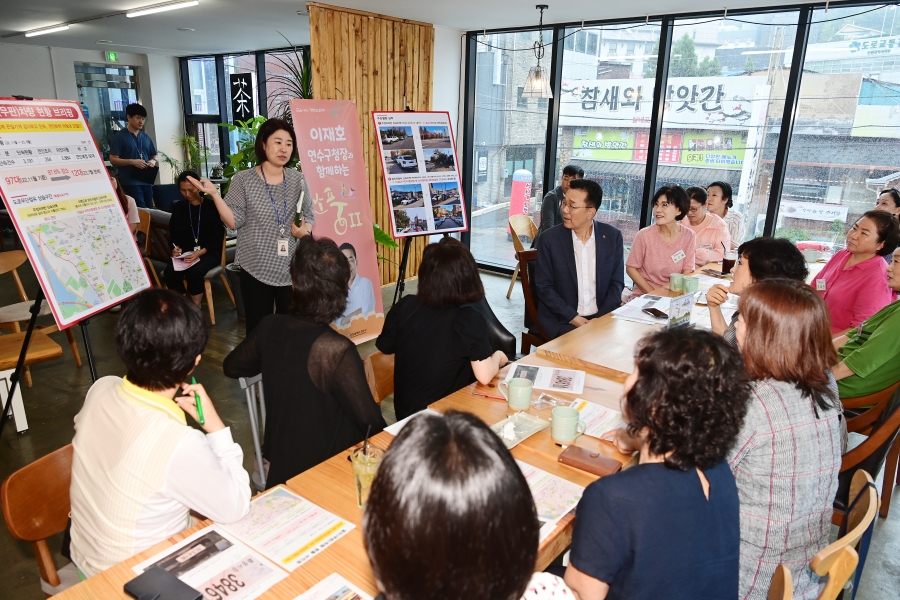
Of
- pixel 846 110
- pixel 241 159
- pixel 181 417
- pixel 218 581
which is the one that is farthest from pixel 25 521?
pixel 846 110

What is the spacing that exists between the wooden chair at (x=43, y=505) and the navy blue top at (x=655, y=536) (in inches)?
54.7

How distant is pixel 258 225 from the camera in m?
3.55

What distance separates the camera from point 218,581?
1250mm

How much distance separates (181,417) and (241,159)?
4.47m

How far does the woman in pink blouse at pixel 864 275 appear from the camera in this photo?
3.12m

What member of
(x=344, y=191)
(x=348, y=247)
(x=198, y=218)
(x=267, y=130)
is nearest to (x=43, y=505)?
(x=267, y=130)

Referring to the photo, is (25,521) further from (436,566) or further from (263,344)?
(436,566)

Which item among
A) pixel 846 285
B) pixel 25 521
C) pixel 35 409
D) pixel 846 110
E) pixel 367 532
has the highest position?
pixel 846 110

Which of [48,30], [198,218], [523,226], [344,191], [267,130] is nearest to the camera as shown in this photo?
[267,130]

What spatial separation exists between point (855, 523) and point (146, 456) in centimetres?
175

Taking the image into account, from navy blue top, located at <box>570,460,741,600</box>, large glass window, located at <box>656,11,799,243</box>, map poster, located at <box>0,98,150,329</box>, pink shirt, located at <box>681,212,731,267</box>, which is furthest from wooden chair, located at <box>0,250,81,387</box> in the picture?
large glass window, located at <box>656,11,799,243</box>

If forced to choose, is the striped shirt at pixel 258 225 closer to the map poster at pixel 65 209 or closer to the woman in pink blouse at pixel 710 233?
the map poster at pixel 65 209

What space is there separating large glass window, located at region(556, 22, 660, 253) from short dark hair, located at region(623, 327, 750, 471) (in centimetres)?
508

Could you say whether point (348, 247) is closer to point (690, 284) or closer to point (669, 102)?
point (690, 284)
